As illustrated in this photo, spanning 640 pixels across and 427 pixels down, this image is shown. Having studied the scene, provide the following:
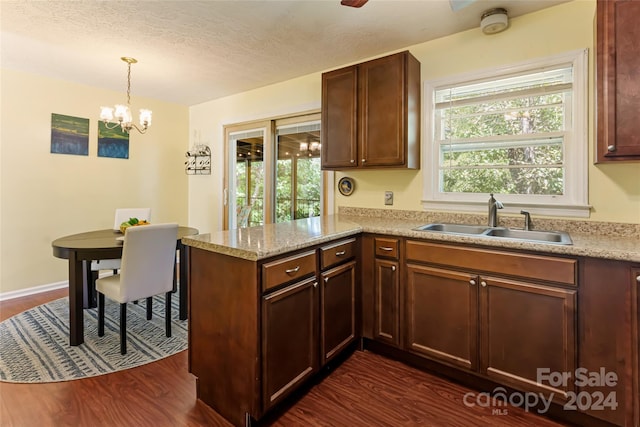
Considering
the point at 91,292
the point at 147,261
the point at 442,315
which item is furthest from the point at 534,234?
the point at 91,292

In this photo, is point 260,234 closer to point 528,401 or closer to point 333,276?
point 333,276

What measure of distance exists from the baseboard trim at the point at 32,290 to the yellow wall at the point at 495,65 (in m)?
3.10

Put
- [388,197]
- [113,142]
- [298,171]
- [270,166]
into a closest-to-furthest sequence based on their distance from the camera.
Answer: [388,197] → [298,171] → [270,166] → [113,142]

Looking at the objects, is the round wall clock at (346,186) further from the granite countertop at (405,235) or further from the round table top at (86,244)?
the round table top at (86,244)

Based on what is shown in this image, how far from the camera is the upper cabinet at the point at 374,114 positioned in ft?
8.11

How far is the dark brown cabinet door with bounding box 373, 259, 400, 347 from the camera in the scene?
218 cm

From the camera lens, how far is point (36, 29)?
2430mm

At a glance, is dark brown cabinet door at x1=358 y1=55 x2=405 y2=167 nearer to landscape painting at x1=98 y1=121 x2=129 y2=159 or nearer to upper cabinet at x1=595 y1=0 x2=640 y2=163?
upper cabinet at x1=595 y1=0 x2=640 y2=163

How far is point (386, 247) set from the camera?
221 centimetres

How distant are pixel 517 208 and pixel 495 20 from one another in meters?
1.36

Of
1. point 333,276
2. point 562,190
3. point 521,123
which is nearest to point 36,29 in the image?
point 333,276

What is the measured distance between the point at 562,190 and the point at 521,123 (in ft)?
1.86

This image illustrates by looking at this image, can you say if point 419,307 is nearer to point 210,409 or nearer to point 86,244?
point 210,409

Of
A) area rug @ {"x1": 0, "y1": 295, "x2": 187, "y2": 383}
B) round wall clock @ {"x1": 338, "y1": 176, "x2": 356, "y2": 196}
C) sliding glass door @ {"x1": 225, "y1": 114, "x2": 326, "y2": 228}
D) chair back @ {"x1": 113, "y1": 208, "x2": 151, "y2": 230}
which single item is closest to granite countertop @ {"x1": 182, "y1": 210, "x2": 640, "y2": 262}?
round wall clock @ {"x1": 338, "y1": 176, "x2": 356, "y2": 196}
